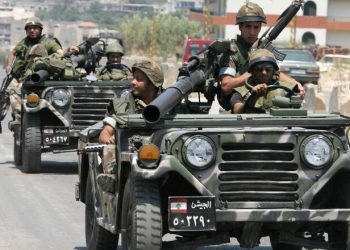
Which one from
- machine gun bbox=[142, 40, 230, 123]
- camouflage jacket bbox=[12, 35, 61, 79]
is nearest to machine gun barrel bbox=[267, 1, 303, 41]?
machine gun bbox=[142, 40, 230, 123]

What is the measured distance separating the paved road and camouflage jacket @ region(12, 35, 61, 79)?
1440 mm

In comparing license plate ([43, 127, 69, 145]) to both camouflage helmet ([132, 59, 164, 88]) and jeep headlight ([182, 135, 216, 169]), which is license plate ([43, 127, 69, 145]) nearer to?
camouflage helmet ([132, 59, 164, 88])

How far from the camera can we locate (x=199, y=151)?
9.18 meters

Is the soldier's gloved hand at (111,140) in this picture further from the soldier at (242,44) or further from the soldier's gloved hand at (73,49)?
the soldier's gloved hand at (73,49)

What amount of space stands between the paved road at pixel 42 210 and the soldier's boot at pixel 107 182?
1692 millimetres

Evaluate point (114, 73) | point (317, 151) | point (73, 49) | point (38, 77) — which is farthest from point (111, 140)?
point (73, 49)

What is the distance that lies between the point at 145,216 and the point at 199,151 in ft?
2.04

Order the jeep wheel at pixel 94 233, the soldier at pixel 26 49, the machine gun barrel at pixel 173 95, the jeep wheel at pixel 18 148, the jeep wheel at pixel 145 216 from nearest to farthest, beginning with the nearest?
the jeep wheel at pixel 145 216 → the machine gun barrel at pixel 173 95 → the jeep wheel at pixel 94 233 → the jeep wheel at pixel 18 148 → the soldier at pixel 26 49

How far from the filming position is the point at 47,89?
19.0 metres

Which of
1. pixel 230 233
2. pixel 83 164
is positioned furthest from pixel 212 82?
pixel 230 233

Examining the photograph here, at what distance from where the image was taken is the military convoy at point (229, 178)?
29.5 feet

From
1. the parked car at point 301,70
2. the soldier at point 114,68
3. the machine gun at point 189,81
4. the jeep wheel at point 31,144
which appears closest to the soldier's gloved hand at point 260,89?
the machine gun at point 189,81

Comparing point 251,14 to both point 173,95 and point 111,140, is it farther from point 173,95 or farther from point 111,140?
point 173,95

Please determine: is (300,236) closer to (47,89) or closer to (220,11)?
(47,89)
